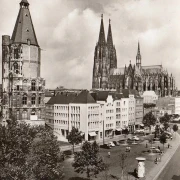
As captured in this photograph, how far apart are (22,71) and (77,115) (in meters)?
19.7

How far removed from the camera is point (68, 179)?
4184 centimetres

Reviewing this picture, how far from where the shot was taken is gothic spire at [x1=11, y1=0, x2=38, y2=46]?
74750 mm

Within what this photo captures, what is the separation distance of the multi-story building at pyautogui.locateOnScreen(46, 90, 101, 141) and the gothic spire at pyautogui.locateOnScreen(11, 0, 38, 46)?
66.4 ft

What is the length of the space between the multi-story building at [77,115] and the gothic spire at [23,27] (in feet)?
66.4

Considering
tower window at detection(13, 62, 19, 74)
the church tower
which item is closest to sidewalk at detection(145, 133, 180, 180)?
the church tower

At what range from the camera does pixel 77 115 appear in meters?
79.9

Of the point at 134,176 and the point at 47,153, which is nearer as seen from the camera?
the point at 47,153

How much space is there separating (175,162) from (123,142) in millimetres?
24094

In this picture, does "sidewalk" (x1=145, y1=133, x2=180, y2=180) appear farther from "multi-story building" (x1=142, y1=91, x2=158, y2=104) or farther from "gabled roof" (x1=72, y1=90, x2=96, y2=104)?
"multi-story building" (x1=142, y1=91, x2=158, y2=104)

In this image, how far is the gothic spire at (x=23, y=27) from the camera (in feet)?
245

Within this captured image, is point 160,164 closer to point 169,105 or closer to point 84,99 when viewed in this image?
point 84,99

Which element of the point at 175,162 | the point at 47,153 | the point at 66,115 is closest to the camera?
the point at 47,153

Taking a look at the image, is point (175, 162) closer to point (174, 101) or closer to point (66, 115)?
point (66, 115)

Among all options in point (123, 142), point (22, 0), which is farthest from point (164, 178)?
point (22, 0)
